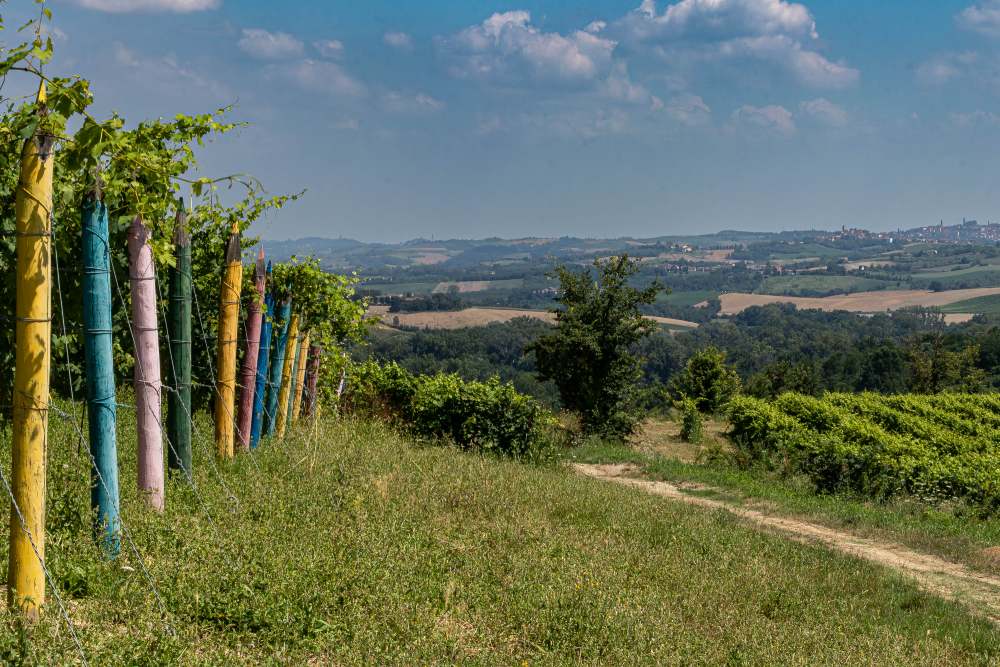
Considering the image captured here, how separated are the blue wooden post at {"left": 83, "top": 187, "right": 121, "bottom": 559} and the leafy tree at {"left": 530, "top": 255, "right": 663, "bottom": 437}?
19009 millimetres

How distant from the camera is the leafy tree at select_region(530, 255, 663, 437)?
23203 mm

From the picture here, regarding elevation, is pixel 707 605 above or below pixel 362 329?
below

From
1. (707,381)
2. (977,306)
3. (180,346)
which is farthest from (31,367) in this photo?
(977,306)

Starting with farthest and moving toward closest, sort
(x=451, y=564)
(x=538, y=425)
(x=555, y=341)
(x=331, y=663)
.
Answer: (x=555, y=341), (x=538, y=425), (x=451, y=564), (x=331, y=663)

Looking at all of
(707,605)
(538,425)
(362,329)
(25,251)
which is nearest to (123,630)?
(25,251)

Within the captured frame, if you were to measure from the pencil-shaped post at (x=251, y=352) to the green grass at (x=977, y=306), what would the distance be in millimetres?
152544

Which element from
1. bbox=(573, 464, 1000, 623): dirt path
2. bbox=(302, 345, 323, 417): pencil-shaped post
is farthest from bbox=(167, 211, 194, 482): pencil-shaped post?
bbox=(573, 464, 1000, 623): dirt path

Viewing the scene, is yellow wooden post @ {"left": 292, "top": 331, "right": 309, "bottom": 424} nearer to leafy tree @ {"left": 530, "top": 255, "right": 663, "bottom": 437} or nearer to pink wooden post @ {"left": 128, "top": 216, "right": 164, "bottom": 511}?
pink wooden post @ {"left": 128, "top": 216, "right": 164, "bottom": 511}

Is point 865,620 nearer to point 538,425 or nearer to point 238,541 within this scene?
point 238,541

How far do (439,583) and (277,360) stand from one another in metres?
4.56

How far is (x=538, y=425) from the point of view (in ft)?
43.6

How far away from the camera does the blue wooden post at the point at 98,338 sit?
4176 millimetres

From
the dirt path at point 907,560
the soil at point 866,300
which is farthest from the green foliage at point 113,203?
the soil at point 866,300

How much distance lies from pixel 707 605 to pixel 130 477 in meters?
4.47
